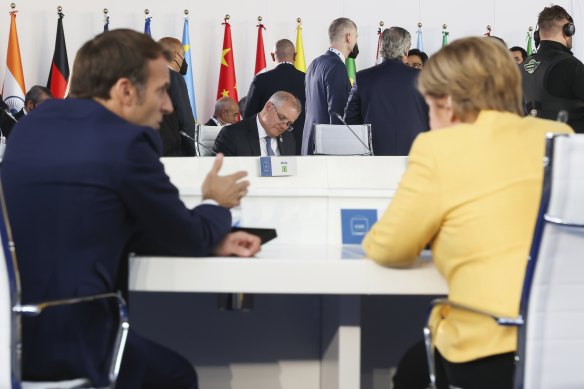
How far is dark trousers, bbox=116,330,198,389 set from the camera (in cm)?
221

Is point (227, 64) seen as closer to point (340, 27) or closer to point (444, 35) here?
point (444, 35)

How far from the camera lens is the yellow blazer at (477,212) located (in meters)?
2.01

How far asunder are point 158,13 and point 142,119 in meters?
8.00

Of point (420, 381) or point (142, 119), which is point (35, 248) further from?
point (420, 381)

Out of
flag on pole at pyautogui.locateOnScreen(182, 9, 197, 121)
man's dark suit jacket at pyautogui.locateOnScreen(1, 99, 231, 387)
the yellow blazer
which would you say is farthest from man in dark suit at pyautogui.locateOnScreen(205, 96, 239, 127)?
the yellow blazer

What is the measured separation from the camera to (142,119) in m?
2.26

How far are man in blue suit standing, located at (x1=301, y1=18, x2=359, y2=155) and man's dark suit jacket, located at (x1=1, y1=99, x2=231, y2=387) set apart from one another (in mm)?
4358

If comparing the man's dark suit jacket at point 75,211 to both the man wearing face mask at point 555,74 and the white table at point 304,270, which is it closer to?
the white table at point 304,270

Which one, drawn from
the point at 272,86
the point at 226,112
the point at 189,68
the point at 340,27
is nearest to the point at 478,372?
the point at 340,27

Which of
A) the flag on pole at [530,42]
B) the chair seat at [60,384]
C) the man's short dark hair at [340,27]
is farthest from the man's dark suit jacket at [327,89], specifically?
the chair seat at [60,384]

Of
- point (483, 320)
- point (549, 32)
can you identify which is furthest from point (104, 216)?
point (549, 32)

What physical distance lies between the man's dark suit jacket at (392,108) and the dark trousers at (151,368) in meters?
3.50

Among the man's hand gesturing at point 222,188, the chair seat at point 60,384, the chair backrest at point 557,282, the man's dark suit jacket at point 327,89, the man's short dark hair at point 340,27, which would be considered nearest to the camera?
the chair backrest at point 557,282

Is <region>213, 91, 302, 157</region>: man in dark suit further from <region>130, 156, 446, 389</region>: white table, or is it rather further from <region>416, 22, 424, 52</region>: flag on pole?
<region>416, 22, 424, 52</region>: flag on pole
